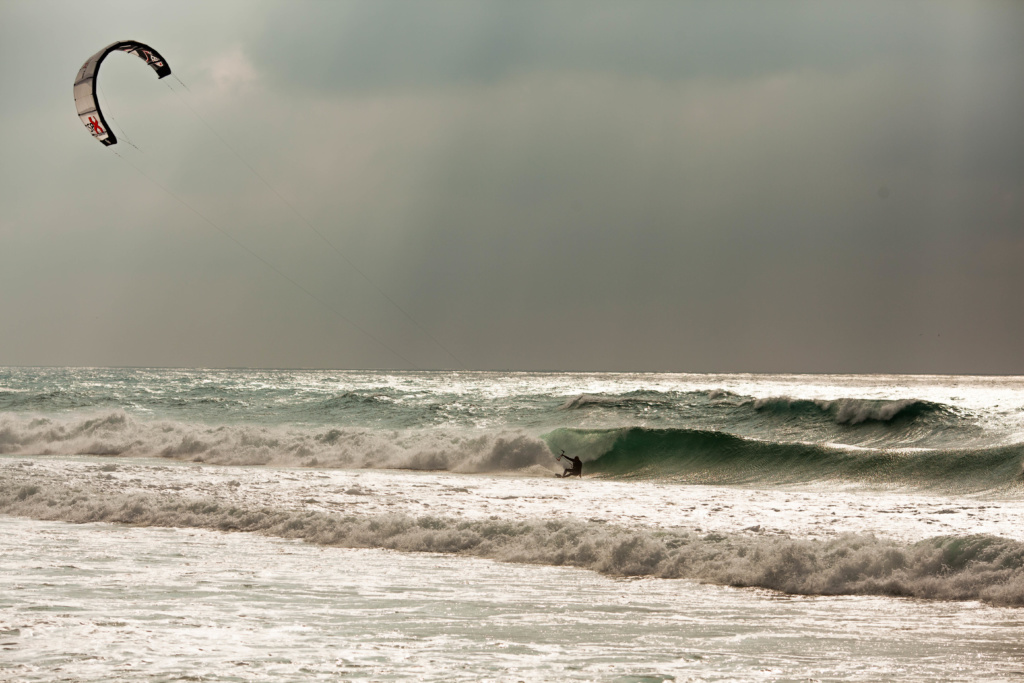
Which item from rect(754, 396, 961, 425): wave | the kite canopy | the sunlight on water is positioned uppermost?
the kite canopy

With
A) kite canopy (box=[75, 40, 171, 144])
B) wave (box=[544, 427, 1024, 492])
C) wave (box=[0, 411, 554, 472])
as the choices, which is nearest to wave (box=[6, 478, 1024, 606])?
kite canopy (box=[75, 40, 171, 144])

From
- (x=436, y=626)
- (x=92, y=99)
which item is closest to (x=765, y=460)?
(x=436, y=626)

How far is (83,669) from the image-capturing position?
193 inches

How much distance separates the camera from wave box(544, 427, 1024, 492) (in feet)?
56.1

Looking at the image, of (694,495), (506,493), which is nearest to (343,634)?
(506,493)

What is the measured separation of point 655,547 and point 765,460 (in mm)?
12300

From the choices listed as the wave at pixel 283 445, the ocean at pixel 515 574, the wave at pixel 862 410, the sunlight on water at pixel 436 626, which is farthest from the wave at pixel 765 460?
the sunlight on water at pixel 436 626

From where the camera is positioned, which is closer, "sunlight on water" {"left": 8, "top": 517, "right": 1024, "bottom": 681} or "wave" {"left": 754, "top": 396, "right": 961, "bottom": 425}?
"sunlight on water" {"left": 8, "top": 517, "right": 1024, "bottom": 681}

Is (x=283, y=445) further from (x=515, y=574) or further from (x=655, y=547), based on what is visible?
(x=655, y=547)

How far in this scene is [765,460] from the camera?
20062mm

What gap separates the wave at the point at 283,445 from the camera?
2170cm

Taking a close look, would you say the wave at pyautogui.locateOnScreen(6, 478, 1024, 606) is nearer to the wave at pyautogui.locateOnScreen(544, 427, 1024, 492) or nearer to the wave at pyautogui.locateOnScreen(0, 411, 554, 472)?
the wave at pyautogui.locateOnScreen(544, 427, 1024, 492)

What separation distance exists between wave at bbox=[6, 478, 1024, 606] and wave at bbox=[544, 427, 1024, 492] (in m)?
9.21

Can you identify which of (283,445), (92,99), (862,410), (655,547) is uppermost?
(92,99)
